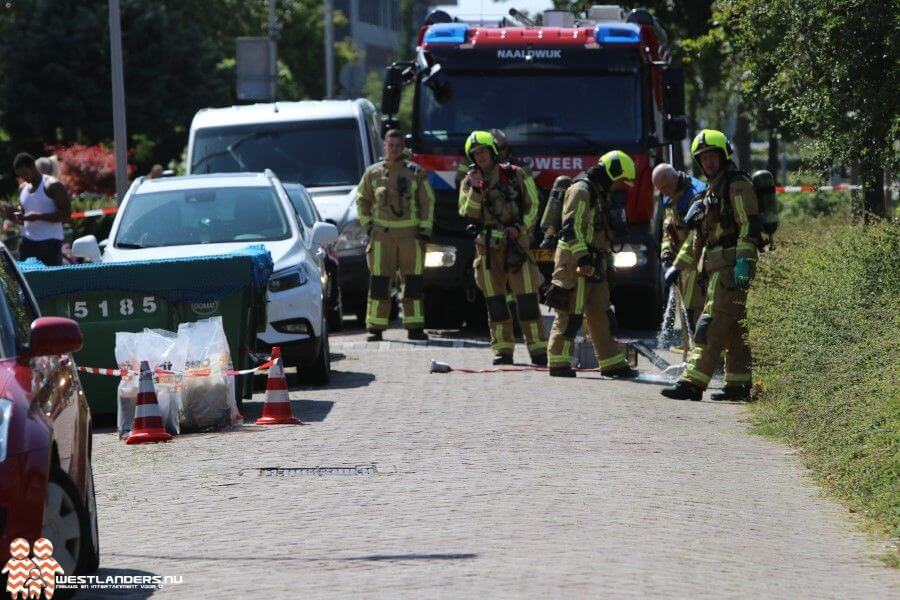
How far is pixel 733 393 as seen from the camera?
552 inches

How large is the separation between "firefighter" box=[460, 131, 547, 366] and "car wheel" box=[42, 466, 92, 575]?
9486 millimetres

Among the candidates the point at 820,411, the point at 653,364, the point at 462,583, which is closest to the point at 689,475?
the point at 820,411

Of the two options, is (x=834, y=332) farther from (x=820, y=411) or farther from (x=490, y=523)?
(x=490, y=523)

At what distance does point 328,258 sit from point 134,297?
6570 millimetres

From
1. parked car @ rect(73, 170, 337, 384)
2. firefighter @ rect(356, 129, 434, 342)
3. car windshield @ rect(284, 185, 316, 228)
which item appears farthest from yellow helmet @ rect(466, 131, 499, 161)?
car windshield @ rect(284, 185, 316, 228)

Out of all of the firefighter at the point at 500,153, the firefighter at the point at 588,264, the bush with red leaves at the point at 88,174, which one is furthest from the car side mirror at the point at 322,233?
the bush with red leaves at the point at 88,174

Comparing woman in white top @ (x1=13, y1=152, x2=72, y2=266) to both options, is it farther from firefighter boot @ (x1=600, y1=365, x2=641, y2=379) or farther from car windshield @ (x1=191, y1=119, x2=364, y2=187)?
firefighter boot @ (x1=600, y1=365, x2=641, y2=379)

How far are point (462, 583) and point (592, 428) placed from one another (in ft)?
16.5

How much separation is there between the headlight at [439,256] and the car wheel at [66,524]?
40.3ft

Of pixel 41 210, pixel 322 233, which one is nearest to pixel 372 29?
pixel 41 210

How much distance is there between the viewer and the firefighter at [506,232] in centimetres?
1625

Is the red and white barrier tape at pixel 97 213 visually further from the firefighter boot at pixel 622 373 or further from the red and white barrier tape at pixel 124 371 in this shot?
the red and white barrier tape at pixel 124 371

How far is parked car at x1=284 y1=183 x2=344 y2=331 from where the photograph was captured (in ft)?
58.8

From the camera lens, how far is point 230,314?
42.2ft
